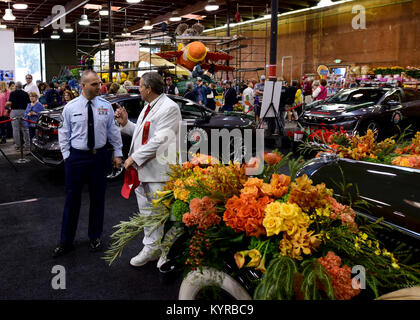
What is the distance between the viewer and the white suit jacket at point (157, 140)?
138 inches

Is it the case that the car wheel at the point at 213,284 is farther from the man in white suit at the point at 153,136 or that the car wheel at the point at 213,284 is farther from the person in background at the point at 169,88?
the person in background at the point at 169,88

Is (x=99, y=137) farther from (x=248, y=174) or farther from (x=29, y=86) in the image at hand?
(x=29, y=86)

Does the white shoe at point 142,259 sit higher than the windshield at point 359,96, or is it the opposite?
the windshield at point 359,96

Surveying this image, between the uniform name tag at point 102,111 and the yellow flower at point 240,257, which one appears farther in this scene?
the uniform name tag at point 102,111

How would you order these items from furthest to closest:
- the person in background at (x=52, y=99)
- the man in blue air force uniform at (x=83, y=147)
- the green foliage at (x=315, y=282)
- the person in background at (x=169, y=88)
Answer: the person in background at (x=169, y=88) < the person in background at (x=52, y=99) < the man in blue air force uniform at (x=83, y=147) < the green foliage at (x=315, y=282)

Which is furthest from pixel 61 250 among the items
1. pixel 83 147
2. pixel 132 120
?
pixel 132 120

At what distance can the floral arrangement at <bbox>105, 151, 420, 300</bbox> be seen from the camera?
1525 mm

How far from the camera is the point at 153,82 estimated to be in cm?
365

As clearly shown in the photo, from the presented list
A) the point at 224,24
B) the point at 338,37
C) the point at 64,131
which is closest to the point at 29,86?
the point at 64,131

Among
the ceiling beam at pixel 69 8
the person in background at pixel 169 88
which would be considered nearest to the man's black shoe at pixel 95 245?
the person in background at pixel 169 88

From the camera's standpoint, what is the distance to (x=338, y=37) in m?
23.0

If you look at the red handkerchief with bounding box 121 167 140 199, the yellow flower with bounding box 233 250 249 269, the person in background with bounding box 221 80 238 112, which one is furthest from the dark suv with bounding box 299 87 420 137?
the yellow flower with bounding box 233 250 249 269

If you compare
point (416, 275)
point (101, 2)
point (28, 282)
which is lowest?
point (28, 282)

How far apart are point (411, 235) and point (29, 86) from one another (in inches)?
488
